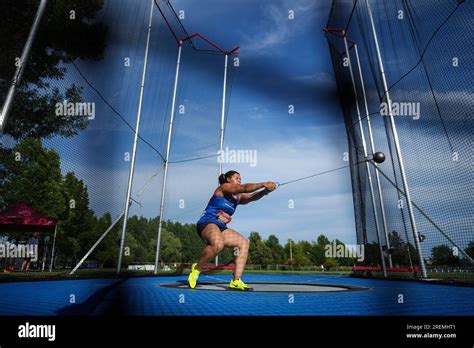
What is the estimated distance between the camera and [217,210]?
3.03 meters

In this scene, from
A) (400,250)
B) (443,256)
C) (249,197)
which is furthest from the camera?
(400,250)

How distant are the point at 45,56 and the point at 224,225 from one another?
3278 millimetres

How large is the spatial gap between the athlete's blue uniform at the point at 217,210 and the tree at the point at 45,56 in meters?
1.57

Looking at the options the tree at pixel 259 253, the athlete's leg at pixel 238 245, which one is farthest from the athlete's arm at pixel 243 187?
the tree at pixel 259 253

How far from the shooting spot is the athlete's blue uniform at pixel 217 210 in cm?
300

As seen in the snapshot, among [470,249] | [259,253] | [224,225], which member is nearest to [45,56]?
[224,225]

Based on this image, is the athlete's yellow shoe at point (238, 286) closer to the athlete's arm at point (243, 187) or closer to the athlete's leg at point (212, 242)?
the athlete's leg at point (212, 242)

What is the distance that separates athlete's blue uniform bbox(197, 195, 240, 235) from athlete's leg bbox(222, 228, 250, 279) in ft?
0.31

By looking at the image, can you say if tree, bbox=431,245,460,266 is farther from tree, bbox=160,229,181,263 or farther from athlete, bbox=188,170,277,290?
tree, bbox=160,229,181,263

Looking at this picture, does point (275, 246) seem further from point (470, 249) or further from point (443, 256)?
point (470, 249)

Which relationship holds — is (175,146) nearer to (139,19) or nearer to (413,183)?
(139,19)

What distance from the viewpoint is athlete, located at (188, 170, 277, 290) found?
2863 millimetres

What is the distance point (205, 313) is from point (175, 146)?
5.16 m

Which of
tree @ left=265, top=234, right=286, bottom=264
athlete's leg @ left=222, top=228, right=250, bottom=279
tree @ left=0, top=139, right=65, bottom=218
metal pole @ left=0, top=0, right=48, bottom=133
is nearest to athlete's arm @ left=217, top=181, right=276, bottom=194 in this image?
athlete's leg @ left=222, top=228, right=250, bottom=279
